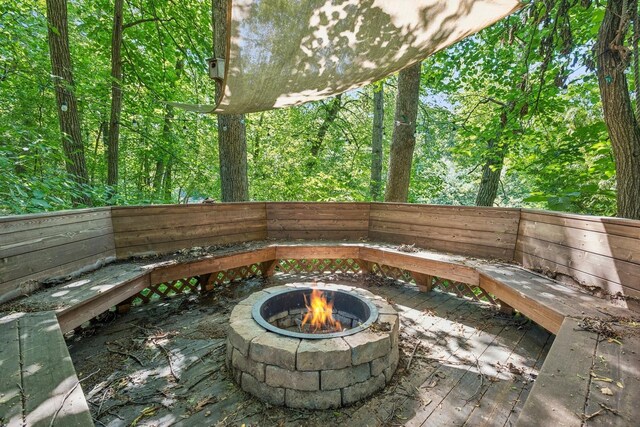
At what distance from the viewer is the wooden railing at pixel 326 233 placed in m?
2.31

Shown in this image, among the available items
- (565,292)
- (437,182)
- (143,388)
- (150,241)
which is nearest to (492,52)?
(437,182)

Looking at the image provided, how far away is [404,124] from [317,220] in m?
2.09

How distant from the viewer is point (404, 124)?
15.1 feet

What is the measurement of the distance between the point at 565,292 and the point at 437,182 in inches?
275

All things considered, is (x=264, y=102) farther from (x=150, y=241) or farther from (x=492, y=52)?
(x=492, y=52)

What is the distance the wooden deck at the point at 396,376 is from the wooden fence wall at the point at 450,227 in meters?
0.76

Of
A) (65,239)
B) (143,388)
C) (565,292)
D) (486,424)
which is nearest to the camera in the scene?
(486,424)

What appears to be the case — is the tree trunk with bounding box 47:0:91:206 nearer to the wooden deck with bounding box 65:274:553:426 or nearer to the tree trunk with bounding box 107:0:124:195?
the tree trunk with bounding box 107:0:124:195

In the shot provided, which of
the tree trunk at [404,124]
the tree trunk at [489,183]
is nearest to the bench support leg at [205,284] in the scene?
the tree trunk at [404,124]

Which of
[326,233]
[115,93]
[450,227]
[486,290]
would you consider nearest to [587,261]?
[486,290]

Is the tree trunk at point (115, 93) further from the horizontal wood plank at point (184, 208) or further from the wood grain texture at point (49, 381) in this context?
the wood grain texture at point (49, 381)

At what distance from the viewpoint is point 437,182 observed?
358 inches

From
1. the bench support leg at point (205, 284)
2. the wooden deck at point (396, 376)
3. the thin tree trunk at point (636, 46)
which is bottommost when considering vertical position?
the wooden deck at point (396, 376)

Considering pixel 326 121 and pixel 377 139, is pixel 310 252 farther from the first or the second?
pixel 326 121
